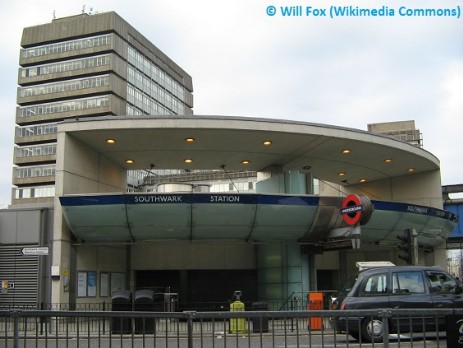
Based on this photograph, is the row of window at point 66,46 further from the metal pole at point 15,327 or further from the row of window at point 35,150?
the metal pole at point 15,327

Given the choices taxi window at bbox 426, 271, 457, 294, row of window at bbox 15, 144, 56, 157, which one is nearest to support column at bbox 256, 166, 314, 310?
taxi window at bbox 426, 271, 457, 294

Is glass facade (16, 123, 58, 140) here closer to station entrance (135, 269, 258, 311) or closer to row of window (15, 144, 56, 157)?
row of window (15, 144, 56, 157)

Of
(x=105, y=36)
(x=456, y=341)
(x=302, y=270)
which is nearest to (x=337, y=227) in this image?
(x=302, y=270)

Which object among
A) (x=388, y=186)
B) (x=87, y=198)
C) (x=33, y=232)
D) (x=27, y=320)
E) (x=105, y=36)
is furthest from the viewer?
(x=105, y=36)

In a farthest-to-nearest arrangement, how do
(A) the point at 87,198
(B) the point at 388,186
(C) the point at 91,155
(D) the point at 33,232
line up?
(B) the point at 388,186, (C) the point at 91,155, (D) the point at 33,232, (A) the point at 87,198

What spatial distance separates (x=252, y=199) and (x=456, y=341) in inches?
669

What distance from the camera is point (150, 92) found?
116 metres

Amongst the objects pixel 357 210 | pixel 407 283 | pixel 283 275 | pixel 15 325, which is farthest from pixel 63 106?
pixel 15 325

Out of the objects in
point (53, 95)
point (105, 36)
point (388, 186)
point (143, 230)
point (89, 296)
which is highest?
point (105, 36)

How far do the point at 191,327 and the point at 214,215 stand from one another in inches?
674

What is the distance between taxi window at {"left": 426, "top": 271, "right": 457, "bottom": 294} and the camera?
14672 millimetres

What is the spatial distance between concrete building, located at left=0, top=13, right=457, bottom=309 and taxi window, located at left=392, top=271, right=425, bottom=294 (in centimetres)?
749

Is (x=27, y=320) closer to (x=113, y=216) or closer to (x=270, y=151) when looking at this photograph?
(x=113, y=216)

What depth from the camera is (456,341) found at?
7.78 m
